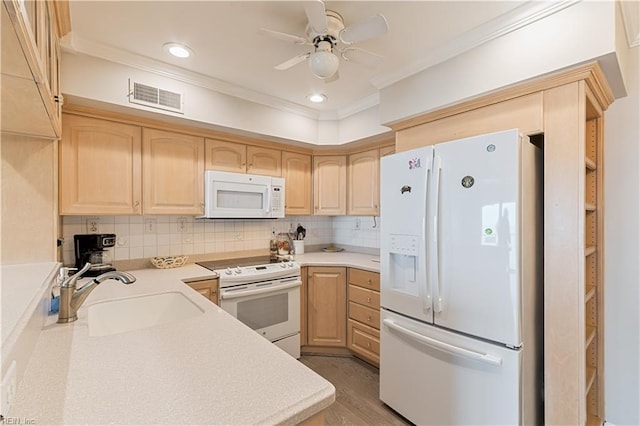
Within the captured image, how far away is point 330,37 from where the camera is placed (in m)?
1.69

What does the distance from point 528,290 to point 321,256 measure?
2.07 metres

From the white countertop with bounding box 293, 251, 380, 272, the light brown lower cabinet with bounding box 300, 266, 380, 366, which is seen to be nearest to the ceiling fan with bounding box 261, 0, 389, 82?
the white countertop with bounding box 293, 251, 380, 272

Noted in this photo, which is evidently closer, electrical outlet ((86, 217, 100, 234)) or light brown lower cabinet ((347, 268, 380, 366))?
electrical outlet ((86, 217, 100, 234))

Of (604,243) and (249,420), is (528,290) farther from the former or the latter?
(249,420)

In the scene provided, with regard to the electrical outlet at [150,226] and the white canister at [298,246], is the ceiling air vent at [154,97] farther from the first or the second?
the white canister at [298,246]

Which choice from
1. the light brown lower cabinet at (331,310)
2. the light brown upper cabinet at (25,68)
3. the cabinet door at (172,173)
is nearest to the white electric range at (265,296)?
the light brown lower cabinet at (331,310)

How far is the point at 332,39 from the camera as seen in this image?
1.71 m

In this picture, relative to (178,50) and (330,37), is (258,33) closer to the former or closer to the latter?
(330,37)

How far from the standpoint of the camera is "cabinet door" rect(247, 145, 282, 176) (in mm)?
3000

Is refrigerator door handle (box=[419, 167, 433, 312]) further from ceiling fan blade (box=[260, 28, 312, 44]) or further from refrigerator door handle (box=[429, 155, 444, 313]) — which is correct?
ceiling fan blade (box=[260, 28, 312, 44])

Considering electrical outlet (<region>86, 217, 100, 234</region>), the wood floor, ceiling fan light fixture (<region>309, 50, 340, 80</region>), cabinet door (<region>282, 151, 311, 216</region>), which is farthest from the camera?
cabinet door (<region>282, 151, 311, 216</region>)

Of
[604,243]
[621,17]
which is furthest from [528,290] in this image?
[621,17]

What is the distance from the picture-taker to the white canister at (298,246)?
3.47m

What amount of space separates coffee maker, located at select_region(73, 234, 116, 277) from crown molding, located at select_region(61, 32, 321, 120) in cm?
126
